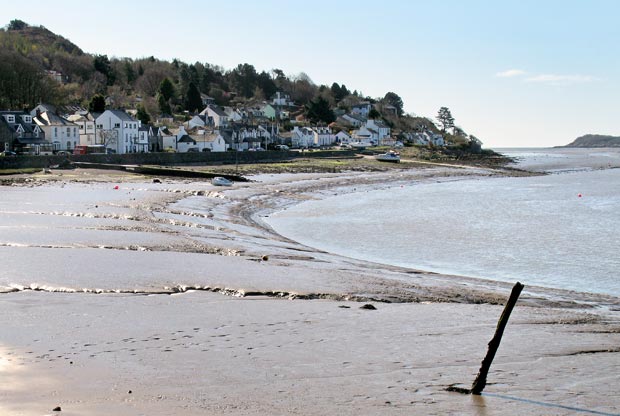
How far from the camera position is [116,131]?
84.2m

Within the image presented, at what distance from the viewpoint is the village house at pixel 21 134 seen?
71.9m

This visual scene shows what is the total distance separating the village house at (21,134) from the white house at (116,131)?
26.7 feet

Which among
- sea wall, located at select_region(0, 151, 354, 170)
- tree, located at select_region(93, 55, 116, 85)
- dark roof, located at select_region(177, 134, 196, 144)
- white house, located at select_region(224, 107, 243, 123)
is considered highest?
tree, located at select_region(93, 55, 116, 85)

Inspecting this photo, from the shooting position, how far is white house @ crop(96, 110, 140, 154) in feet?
276

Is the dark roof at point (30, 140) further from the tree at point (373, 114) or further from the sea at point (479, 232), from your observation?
the tree at point (373, 114)

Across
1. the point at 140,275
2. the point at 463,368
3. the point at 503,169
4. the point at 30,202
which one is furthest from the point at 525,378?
the point at 503,169

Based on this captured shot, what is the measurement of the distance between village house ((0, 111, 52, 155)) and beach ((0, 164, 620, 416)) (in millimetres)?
50242

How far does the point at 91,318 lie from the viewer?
551 inches

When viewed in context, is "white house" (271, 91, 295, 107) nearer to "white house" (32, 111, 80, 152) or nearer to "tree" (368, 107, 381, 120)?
"tree" (368, 107, 381, 120)

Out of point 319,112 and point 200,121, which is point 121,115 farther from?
point 319,112

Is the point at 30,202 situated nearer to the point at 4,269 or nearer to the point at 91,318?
the point at 4,269

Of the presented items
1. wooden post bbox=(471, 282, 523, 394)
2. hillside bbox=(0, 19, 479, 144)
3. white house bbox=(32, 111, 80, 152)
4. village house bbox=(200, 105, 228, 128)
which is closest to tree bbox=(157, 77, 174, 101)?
hillside bbox=(0, 19, 479, 144)

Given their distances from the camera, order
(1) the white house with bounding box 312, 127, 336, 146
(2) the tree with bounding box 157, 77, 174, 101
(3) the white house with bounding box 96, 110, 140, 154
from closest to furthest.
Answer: (3) the white house with bounding box 96, 110, 140, 154 < (1) the white house with bounding box 312, 127, 336, 146 < (2) the tree with bounding box 157, 77, 174, 101

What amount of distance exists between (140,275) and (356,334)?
7.63 metres
